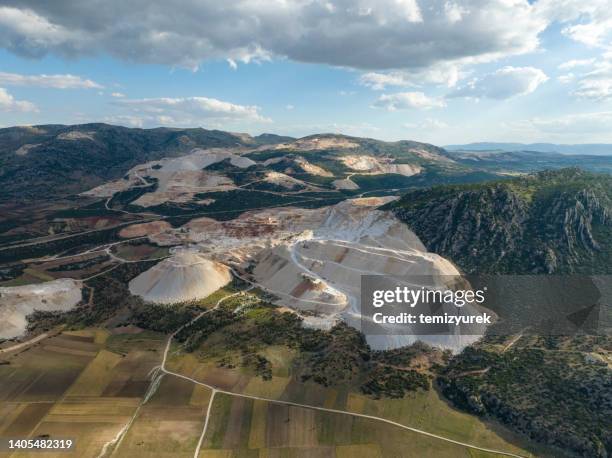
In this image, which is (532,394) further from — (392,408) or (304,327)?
(304,327)

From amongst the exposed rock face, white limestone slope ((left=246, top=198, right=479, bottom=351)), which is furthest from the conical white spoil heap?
the exposed rock face

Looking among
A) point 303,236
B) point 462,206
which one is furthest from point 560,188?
point 303,236

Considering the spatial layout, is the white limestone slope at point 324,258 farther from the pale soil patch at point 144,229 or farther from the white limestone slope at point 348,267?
the pale soil patch at point 144,229

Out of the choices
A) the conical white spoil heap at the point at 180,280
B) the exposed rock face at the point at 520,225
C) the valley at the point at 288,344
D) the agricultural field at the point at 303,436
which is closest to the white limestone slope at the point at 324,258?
the conical white spoil heap at the point at 180,280

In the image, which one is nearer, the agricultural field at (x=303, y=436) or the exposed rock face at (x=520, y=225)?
the agricultural field at (x=303, y=436)

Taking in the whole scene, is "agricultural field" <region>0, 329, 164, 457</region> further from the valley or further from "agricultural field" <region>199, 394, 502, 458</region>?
"agricultural field" <region>199, 394, 502, 458</region>

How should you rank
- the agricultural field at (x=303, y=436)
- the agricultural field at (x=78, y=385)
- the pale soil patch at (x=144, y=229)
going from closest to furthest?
the agricultural field at (x=303, y=436) < the agricultural field at (x=78, y=385) < the pale soil patch at (x=144, y=229)

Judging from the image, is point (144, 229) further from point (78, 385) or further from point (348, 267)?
point (78, 385)
